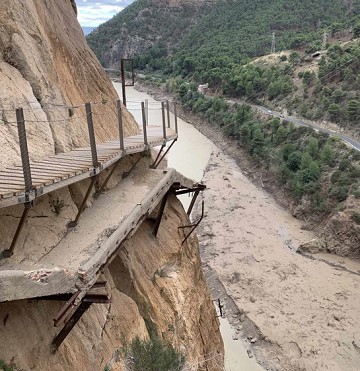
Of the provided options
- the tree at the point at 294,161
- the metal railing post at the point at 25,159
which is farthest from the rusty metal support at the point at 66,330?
the tree at the point at 294,161

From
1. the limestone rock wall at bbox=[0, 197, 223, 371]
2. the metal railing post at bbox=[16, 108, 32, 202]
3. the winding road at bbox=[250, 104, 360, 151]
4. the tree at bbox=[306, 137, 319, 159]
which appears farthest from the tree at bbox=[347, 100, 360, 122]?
the metal railing post at bbox=[16, 108, 32, 202]

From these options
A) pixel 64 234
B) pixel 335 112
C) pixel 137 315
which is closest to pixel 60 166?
pixel 64 234

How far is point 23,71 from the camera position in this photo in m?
10.3

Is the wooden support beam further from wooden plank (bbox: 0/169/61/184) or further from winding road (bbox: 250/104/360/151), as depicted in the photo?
winding road (bbox: 250/104/360/151)

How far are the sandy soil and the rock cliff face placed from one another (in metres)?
7.09

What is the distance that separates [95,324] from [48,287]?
2.39m

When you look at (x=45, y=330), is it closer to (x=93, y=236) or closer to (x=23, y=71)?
(x=93, y=236)

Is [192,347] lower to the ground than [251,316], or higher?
higher

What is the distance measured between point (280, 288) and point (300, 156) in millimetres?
19630

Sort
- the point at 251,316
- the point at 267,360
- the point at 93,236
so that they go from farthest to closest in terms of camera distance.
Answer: the point at 251,316
the point at 267,360
the point at 93,236

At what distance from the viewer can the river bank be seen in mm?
19656

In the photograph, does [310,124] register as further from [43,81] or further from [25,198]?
[25,198]

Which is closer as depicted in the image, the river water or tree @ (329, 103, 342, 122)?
the river water

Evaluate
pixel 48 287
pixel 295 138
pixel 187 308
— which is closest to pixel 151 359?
pixel 48 287
